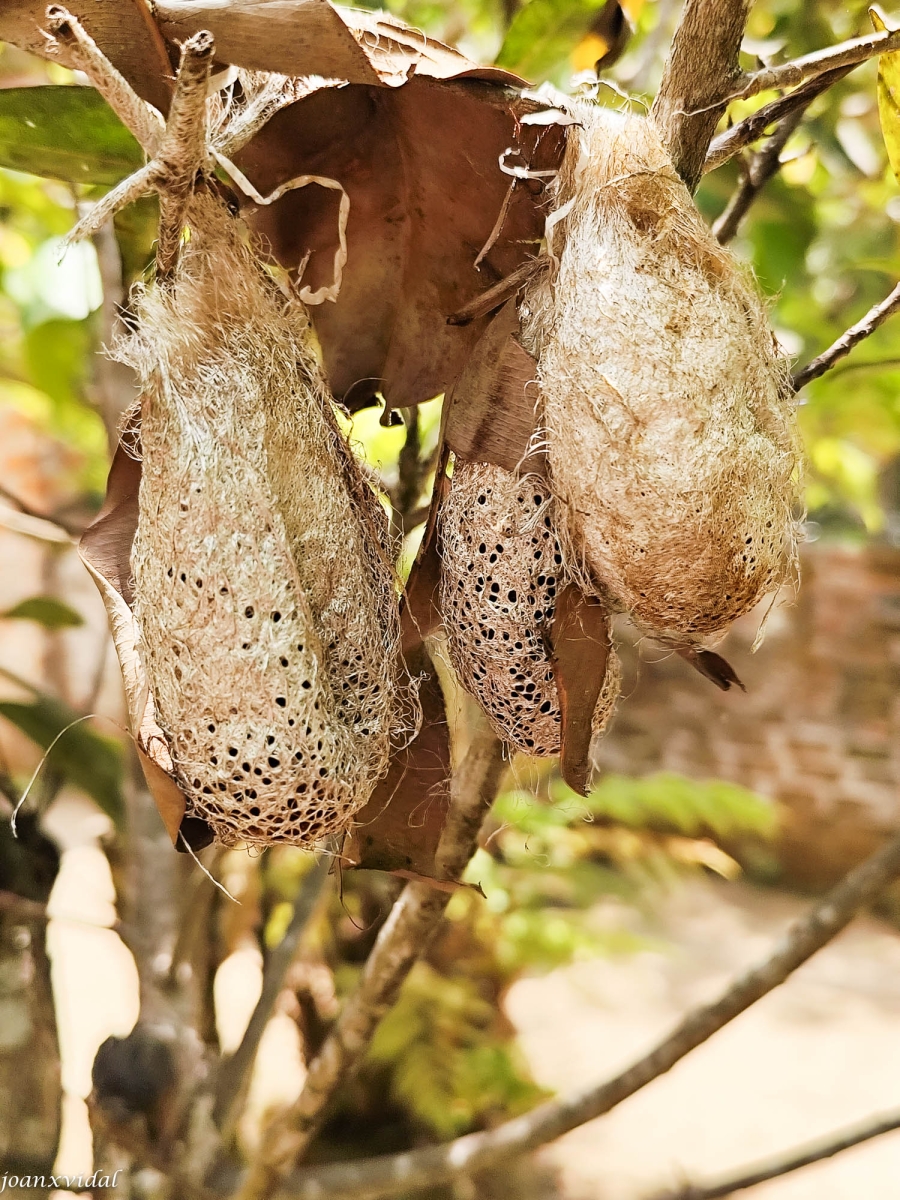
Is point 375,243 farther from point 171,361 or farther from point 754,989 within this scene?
point 754,989

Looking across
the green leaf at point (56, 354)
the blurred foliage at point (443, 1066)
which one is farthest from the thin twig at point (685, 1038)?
the blurred foliage at point (443, 1066)

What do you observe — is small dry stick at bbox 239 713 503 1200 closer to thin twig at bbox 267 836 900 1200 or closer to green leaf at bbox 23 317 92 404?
thin twig at bbox 267 836 900 1200

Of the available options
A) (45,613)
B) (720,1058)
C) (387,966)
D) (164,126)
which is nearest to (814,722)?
(720,1058)

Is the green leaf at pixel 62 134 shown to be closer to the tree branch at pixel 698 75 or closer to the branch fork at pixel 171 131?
the branch fork at pixel 171 131

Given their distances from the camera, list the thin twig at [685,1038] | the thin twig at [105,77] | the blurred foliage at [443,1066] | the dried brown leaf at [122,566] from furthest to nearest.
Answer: the blurred foliage at [443,1066] → the thin twig at [685,1038] → the dried brown leaf at [122,566] → the thin twig at [105,77]

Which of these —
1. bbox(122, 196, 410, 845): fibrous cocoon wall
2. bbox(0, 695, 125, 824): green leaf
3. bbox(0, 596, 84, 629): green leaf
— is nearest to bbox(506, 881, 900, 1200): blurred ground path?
bbox(0, 695, 125, 824): green leaf

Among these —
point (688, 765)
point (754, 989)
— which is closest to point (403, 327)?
point (754, 989)

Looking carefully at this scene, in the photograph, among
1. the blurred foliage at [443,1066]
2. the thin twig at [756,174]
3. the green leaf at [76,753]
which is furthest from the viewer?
the blurred foliage at [443,1066]
